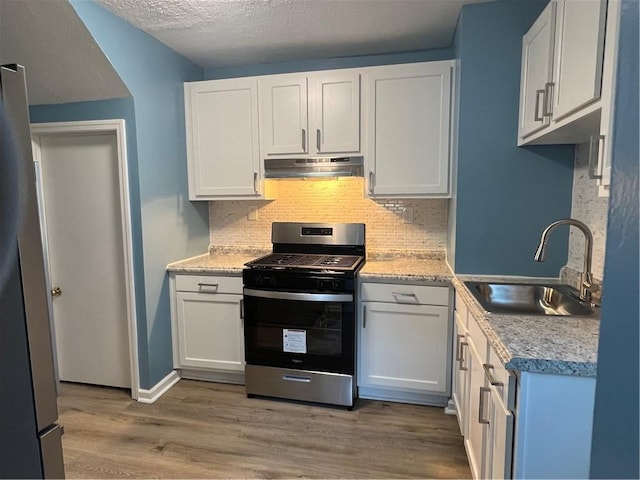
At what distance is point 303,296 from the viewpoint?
7.66 ft

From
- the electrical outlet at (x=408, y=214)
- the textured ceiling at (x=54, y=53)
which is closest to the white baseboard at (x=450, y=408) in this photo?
the electrical outlet at (x=408, y=214)

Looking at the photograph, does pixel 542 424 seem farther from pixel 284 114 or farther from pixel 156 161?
pixel 156 161

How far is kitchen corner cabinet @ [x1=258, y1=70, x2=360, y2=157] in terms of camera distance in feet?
8.25

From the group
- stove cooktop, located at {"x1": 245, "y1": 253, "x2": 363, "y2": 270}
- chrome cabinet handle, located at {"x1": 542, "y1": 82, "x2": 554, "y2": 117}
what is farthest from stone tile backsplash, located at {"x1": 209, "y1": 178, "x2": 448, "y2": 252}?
chrome cabinet handle, located at {"x1": 542, "y1": 82, "x2": 554, "y2": 117}

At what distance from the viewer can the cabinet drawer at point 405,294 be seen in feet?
7.40

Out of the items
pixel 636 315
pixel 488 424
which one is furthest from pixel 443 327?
pixel 636 315

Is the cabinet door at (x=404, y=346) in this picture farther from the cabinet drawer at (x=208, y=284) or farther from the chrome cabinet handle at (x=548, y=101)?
the chrome cabinet handle at (x=548, y=101)

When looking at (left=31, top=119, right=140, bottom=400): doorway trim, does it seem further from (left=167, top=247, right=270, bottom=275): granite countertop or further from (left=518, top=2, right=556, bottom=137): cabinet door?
(left=518, top=2, right=556, bottom=137): cabinet door

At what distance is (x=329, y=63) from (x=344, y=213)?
1.16 metres

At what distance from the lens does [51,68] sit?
218cm

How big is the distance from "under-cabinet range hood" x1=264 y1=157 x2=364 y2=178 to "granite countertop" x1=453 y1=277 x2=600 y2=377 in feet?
4.38

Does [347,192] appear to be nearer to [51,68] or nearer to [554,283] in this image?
[554,283]

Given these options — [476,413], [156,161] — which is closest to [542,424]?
[476,413]

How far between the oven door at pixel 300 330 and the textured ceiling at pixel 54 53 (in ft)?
5.24
